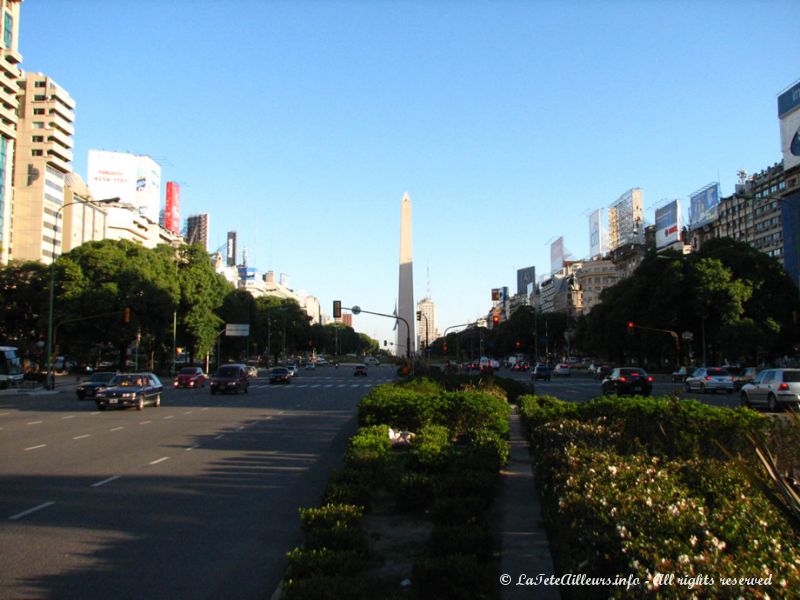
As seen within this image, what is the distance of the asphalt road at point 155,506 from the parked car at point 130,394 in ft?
24.3

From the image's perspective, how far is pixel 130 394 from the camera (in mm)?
29062

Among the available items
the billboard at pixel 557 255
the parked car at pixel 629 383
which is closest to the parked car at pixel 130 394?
the parked car at pixel 629 383

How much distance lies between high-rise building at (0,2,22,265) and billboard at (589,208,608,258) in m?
123

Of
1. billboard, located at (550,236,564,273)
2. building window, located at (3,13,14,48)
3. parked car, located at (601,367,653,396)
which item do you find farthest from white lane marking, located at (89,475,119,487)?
billboard, located at (550,236,564,273)

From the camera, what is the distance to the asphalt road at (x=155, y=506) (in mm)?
6668

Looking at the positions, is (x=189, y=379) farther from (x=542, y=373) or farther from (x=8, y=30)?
(x=8, y=30)

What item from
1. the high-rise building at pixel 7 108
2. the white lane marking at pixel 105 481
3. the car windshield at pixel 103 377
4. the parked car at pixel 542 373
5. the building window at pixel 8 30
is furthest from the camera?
the building window at pixel 8 30

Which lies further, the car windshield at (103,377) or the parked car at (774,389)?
the car windshield at (103,377)

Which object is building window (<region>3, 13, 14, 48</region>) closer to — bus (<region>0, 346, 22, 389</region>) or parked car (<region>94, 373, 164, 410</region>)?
bus (<region>0, 346, 22, 389</region>)

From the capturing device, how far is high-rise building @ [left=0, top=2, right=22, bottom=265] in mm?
94375

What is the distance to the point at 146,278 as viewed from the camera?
6194 centimetres

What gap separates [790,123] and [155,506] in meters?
88.6

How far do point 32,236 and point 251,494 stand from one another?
109 meters

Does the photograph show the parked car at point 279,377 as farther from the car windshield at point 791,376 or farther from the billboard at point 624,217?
the billboard at point 624,217
